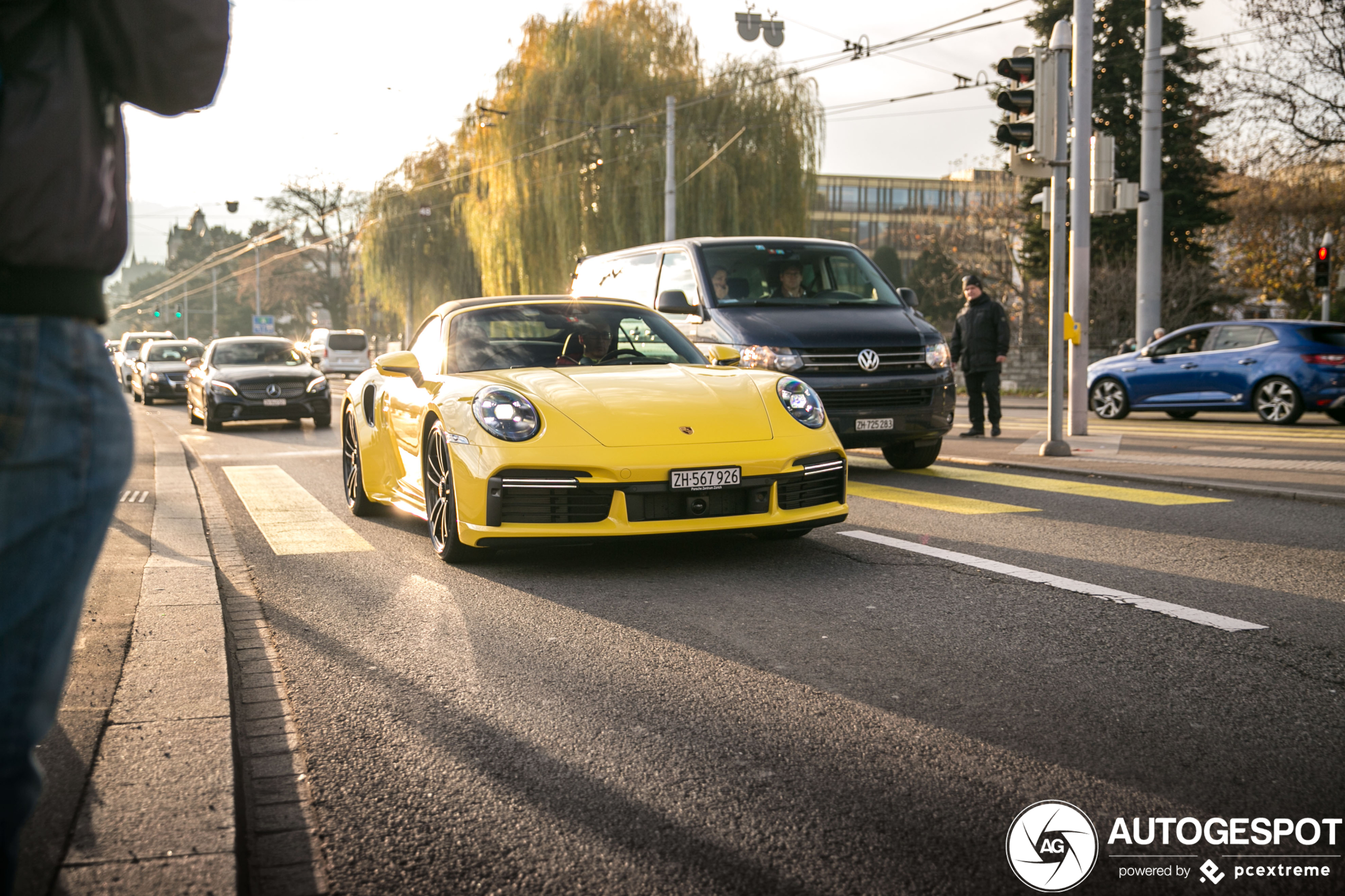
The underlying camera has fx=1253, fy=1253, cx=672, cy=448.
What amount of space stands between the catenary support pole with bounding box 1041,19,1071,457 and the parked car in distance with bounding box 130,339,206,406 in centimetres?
2152

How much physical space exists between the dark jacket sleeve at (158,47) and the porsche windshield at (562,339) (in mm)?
5342

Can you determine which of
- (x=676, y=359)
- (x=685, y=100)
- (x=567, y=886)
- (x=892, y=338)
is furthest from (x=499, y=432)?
(x=685, y=100)

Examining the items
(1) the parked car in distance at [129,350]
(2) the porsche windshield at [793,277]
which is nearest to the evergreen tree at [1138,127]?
(2) the porsche windshield at [793,277]

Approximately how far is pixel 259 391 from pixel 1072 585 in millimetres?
15484

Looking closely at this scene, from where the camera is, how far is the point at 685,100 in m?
31.1

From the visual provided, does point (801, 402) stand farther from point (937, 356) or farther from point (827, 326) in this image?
point (937, 356)

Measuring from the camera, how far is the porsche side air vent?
615 cm

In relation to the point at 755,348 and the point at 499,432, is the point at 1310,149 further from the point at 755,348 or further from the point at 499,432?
the point at 499,432

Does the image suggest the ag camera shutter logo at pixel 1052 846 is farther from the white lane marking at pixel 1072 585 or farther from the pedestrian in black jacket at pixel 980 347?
the pedestrian in black jacket at pixel 980 347

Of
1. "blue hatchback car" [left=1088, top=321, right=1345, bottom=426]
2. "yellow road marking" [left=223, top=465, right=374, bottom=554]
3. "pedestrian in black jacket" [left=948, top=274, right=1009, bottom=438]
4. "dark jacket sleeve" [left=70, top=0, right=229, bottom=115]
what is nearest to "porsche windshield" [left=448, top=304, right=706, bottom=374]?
"yellow road marking" [left=223, top=465, right=374, bottom=554]

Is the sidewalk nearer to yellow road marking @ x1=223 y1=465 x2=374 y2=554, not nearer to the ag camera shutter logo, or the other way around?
yellow road marking @ x1=223 y1=465 x2=374 y2=554

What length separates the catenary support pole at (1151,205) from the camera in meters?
24.0

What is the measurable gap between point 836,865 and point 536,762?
3.30ft

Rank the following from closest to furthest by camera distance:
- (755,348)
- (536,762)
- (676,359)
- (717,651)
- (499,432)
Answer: (536,762) → (717,651) → (499,432) → (676,359) → (755,348)
